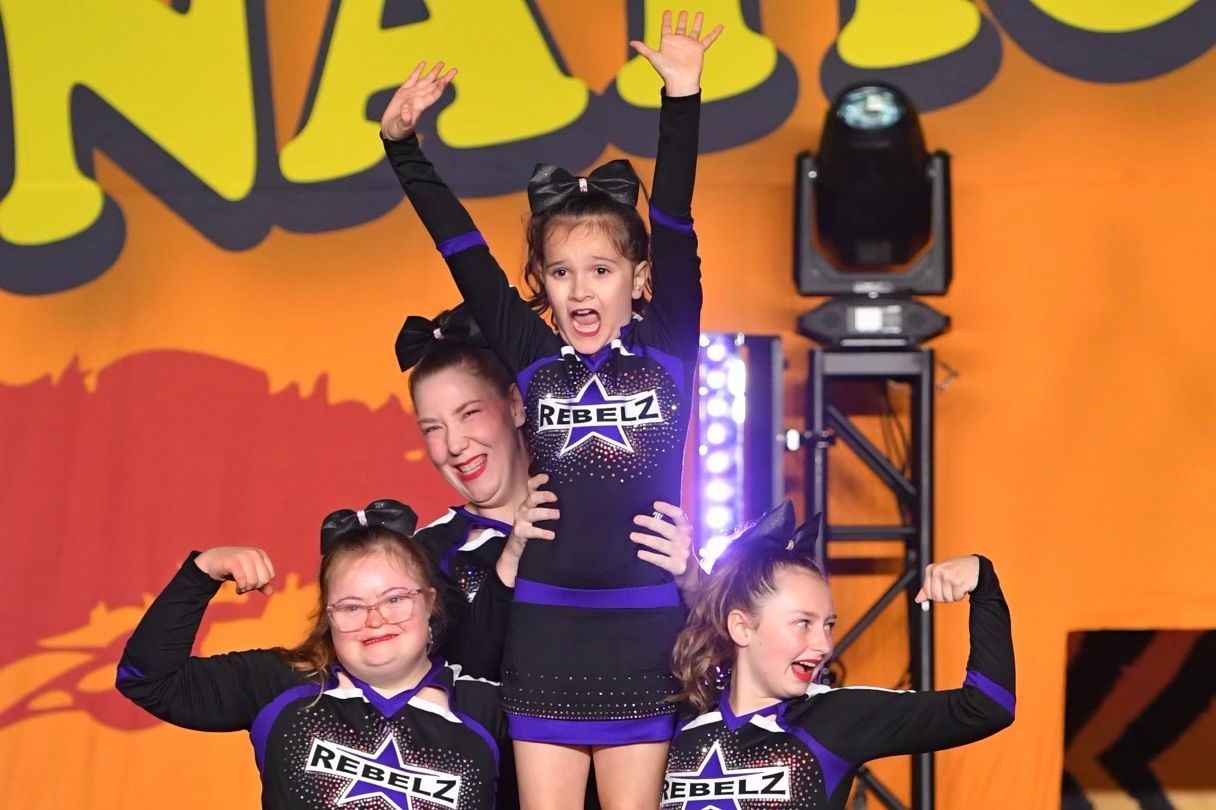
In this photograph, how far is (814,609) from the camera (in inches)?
93.0

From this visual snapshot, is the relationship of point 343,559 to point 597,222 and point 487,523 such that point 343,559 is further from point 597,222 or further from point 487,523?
point 597,222

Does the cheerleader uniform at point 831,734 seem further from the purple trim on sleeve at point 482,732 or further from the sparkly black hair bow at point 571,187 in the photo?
the sparkly black hair bow at point 571,187

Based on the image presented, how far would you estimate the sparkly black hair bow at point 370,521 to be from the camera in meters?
2.54

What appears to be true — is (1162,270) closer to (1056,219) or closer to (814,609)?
(1056,219)

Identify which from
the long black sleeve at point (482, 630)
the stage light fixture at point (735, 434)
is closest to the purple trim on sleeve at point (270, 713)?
the long black sleeve at point (482, 630)

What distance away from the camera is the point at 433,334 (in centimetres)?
292

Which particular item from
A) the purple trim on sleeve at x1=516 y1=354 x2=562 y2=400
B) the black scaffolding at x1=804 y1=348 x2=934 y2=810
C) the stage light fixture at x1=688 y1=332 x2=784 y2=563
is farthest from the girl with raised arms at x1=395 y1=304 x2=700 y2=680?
the black scaffolding at x1=804 y1=348 x2=934 y2=810

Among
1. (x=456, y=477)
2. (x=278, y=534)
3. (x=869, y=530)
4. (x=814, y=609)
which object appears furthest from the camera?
(x=278, y=534)

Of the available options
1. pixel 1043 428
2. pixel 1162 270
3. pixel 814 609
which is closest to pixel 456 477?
pixel 814 609

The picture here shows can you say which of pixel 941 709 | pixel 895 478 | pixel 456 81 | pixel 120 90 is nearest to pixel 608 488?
pixel 941 709

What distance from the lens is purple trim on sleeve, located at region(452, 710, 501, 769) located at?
2.43 m

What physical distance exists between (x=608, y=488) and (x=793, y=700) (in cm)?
44

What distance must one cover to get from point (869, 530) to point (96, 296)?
2.44 metres

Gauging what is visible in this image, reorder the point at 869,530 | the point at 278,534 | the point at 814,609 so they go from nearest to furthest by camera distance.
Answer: the point at 814,609 → the point at 869,530 → the point at 278,534
